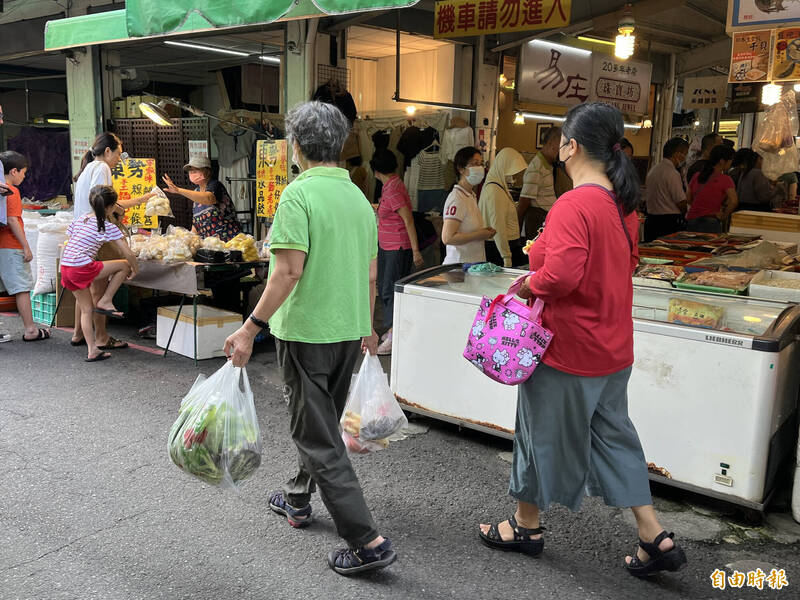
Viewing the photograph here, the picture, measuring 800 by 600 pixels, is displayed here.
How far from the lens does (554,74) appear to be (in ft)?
32.4

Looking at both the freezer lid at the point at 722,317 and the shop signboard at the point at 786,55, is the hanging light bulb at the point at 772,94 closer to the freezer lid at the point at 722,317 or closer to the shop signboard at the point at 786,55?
the shop signboard at the point at 786,55

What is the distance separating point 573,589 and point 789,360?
1686 millimetres

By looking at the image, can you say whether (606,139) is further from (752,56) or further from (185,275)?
(185,275)

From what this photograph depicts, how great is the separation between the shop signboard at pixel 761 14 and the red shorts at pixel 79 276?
547 cm

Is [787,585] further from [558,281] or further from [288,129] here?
[288,129]

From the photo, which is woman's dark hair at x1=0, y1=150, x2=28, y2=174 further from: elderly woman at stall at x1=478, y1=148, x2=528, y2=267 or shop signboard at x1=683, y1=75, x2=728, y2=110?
shop signboard at x1=683, y1=75, x2=728, y2=110

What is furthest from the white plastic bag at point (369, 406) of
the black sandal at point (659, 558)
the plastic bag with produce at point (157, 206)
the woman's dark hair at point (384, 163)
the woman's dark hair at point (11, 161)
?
the woman's dark hair at point (11, 161)

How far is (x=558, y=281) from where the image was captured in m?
2.79

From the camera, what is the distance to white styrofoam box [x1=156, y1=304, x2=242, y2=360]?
258 inches

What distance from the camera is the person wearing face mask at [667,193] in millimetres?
8977

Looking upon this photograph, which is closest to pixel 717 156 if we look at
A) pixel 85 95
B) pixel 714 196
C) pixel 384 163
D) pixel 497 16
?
pixel 714 196

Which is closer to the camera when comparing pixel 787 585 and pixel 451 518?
pixel 787 585

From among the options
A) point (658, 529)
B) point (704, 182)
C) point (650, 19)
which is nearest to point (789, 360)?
point (658, 529)
